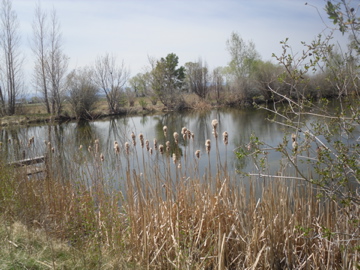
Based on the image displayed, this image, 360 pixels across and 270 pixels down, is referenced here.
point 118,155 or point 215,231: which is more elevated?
point 118,155

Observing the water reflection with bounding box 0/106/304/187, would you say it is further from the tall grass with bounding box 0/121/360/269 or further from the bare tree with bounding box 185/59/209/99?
the bare tree with bounding box 185/59/209/99

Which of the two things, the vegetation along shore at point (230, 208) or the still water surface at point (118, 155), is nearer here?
the vegetation along shore at point (230, 208)

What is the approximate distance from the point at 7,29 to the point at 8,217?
26071 millimetres

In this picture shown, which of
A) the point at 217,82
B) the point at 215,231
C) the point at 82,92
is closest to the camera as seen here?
the point at 215,231

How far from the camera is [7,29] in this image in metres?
25.5

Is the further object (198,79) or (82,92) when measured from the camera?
(198,79)

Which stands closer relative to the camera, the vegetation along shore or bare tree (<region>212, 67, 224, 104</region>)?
the vegetation along shore

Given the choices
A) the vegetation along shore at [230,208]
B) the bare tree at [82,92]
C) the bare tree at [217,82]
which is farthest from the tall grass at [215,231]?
the bare tree at [217,82]

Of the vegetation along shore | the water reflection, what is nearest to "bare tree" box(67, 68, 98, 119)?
the water reflection

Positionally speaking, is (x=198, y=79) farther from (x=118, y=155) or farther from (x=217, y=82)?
(x=118, y=155)

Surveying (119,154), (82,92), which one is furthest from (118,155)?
(82,92)

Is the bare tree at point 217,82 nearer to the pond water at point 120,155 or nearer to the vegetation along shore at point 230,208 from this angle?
the pond water at point 120,155

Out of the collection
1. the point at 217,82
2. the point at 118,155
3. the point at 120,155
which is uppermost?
the point at 217,82

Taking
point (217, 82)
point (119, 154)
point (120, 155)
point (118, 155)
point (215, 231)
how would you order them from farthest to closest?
1. point (217, 82)
2. point (120, 155)
3. point (118, 155)
4. point (119, 154)
5. point (215, 231)
